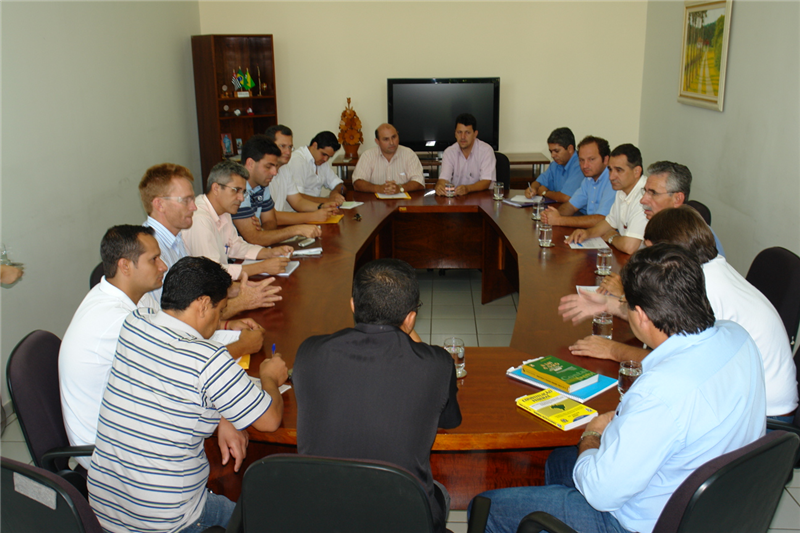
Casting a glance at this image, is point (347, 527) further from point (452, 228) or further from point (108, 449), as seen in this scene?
point (452, 228)

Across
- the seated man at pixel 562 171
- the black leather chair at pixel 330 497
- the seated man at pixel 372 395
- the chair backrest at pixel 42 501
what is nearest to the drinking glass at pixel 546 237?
the seated man at pixel 562 171

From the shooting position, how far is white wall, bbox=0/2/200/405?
3467 millimetres

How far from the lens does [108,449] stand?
162cm

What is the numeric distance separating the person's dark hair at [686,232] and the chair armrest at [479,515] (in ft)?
3.55

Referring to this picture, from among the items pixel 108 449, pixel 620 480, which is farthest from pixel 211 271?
pixel 620 480

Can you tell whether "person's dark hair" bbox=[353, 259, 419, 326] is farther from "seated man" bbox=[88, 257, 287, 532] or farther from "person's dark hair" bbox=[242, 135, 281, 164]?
"person's dark hair" bbox=[242, 135, 281, 164]

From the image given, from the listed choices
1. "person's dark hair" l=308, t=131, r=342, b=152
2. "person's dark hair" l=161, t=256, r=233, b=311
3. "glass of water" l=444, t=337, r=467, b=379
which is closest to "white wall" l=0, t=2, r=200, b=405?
"person's dark hair" l=308, t=131, r=342, b=152

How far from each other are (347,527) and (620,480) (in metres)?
0.63

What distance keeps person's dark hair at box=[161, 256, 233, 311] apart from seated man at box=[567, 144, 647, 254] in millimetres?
2452

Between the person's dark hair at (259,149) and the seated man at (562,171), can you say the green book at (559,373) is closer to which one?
the person's dark hair at (259,149)

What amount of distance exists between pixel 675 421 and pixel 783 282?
1.54 metres

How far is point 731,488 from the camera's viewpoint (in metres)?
1.27

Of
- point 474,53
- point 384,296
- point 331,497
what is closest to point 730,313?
point 384,296

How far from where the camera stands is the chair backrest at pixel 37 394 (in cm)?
179
